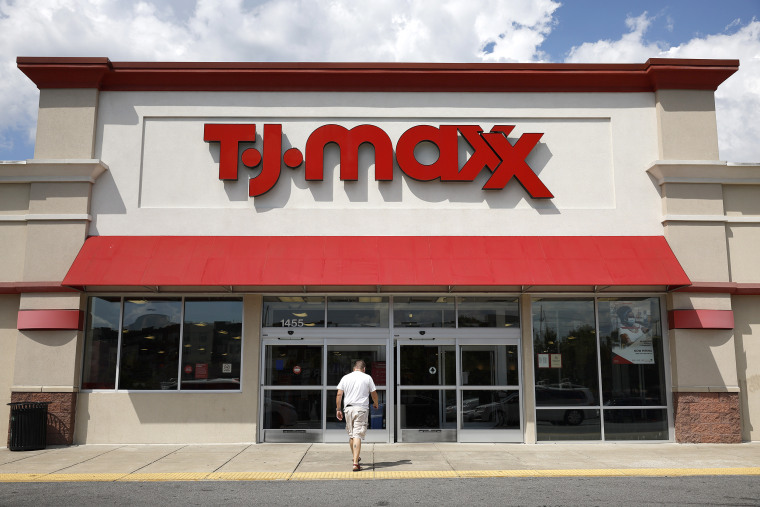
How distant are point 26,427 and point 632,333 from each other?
12.5 m

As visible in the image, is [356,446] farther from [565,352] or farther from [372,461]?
[565,352]

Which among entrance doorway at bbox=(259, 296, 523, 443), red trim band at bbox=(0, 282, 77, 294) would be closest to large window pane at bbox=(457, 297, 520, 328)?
entrance doorway at bbox=(259, 296, 523, 443)

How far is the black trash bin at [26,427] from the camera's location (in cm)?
1278

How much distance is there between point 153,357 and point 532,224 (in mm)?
8644

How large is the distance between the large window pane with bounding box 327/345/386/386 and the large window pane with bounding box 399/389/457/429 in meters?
0.68

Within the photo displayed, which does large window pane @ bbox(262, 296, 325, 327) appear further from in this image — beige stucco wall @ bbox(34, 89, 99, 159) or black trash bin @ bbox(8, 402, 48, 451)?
beige stucco wall @ bbox(34, 89, 99, 159)

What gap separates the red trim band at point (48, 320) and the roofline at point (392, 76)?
199 inches

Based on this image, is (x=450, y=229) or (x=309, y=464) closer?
(x=309, y=464)

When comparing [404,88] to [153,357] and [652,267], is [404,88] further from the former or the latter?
[153,357]

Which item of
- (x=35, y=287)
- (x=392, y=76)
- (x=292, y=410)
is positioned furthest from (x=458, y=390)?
(x=35, y=287)

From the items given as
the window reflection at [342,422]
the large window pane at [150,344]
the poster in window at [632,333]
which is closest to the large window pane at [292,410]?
the window reflection at [342,422]

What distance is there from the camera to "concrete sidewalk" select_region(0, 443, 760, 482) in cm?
1043

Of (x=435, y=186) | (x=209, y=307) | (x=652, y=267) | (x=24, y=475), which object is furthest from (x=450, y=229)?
(x=24, y=475)

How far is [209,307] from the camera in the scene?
560 inches
